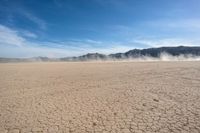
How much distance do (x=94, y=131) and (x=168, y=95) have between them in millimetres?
4583

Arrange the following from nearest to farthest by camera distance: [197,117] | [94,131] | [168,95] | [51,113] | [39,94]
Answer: [94,131], [197,117], [51,113], [168,95], [39,94]

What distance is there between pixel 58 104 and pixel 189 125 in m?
5.05

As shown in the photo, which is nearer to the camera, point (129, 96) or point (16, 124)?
point (16, 124)

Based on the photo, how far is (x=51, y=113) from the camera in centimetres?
692

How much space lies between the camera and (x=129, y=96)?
28.2 ft

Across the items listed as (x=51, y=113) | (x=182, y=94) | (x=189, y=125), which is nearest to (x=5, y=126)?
(x=51, y=113)

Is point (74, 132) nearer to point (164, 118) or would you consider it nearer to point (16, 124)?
point (16, 124)

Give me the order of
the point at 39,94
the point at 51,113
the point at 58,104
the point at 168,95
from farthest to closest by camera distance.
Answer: the point at 39,94, the point at 168,95, the point at 58,104, the point at 51,113

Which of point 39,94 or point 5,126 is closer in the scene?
point 5,126

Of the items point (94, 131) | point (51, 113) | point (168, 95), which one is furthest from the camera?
point (168, 95)

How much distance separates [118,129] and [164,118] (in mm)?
1641

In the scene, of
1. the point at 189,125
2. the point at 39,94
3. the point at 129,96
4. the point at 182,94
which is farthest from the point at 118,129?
the point at 39,94

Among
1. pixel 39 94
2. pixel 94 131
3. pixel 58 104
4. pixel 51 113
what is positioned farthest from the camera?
pixel 39 94

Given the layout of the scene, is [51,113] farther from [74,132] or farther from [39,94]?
[39,94]
